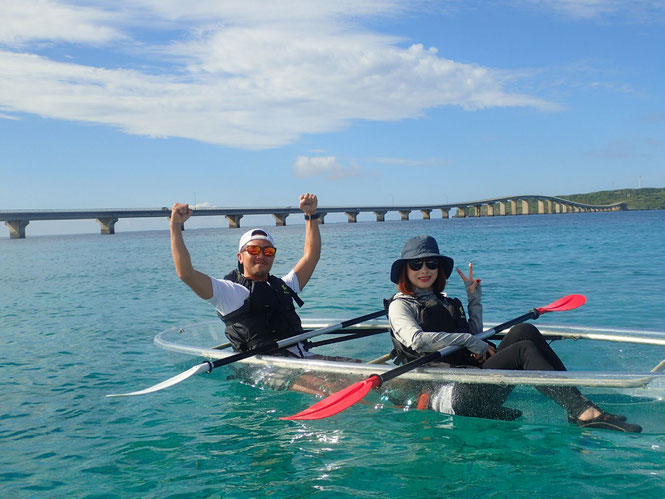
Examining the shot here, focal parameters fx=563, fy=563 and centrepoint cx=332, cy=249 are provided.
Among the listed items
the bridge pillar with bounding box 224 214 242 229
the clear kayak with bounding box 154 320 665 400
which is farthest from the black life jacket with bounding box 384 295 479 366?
the bridge pillar with bounding box 224 214 242 229

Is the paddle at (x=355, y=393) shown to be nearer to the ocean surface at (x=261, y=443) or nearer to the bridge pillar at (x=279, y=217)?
the ocean surface at (x=261, y=443)

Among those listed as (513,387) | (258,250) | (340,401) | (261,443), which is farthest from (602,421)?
(258,250)

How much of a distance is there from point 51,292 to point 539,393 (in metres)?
18.9

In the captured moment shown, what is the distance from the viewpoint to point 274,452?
471 cm

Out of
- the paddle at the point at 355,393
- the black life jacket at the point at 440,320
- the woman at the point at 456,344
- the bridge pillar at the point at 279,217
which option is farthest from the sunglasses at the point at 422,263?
the bridge pillar at the point at 279,217

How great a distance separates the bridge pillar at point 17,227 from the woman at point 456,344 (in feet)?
323

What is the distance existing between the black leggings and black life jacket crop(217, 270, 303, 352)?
209 centimetres

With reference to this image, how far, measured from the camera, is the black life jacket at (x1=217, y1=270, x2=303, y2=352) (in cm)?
584

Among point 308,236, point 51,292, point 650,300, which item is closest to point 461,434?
point 308,236

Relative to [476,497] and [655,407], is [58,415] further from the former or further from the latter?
[655,407]

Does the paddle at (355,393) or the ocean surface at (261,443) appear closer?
the ocean surface at (261,443)

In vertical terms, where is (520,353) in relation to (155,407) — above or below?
above

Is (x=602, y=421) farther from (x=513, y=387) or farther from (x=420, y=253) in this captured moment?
(x=420, y=253)

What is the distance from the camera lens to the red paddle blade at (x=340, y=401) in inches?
175
